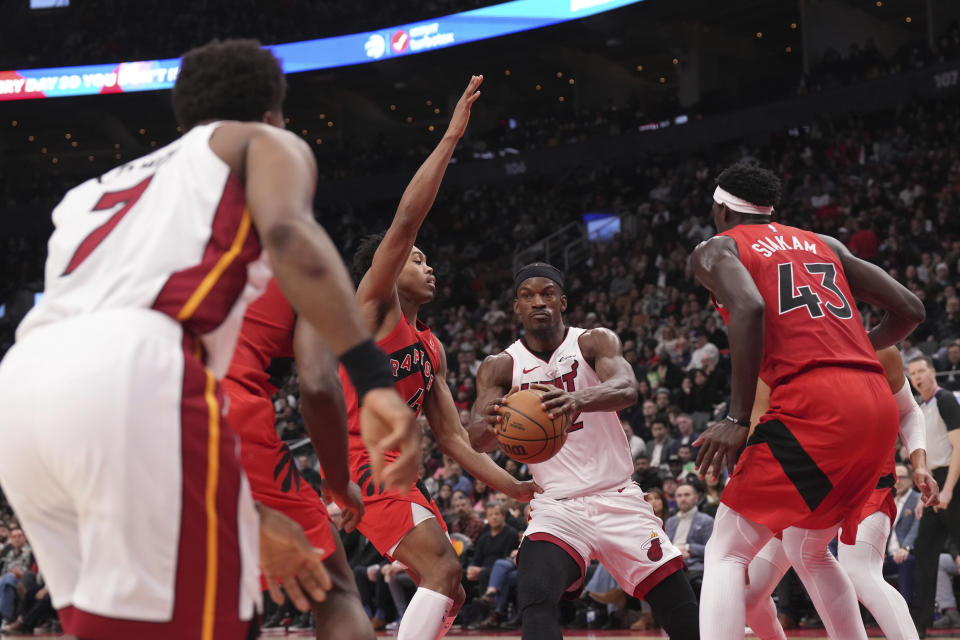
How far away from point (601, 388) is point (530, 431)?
47 cm

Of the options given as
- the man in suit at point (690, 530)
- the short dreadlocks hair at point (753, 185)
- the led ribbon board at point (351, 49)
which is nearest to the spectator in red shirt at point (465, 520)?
the man in suit at point (690, 530)

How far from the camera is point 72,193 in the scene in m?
2.47

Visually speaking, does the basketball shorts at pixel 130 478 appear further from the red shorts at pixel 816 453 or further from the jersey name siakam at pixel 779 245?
the jersey name siakam at pixel 779 245

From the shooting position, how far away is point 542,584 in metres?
4.58

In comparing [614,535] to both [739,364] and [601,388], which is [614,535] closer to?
[601,388]

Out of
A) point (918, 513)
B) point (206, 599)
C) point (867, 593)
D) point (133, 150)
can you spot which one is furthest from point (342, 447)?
point (133, 150)

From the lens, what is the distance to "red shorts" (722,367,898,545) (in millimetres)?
4008

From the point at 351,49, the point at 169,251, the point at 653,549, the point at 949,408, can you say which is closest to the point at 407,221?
the point at 653,549

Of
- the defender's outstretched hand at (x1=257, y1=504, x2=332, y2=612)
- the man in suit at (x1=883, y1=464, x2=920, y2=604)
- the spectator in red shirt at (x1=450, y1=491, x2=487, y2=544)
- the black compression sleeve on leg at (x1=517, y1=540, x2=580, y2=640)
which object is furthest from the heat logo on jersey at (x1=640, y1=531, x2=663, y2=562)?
the spectator in red shirt at (x1=450, y1=491, x2=487, y2=544)

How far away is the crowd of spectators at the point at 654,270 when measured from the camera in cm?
1120

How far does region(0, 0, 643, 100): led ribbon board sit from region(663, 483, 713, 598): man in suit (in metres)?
14.7

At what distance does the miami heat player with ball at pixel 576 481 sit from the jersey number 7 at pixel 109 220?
8.18ft

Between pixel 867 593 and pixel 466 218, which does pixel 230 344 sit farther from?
pixel 466 218

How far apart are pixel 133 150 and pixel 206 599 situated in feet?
108
